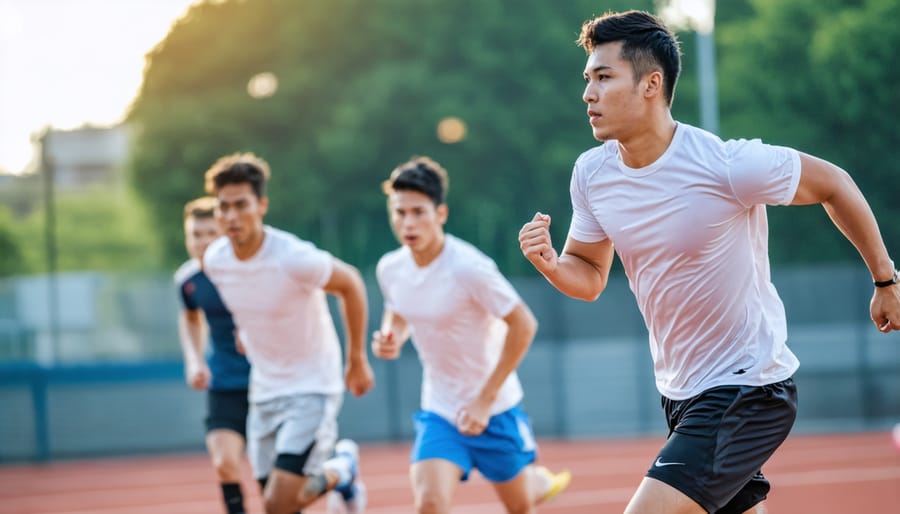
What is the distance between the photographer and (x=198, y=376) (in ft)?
23.9

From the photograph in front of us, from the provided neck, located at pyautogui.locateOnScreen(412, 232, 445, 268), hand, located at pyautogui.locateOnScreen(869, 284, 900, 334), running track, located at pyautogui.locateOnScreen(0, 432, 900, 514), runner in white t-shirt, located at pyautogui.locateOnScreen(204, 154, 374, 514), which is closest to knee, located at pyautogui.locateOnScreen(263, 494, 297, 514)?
runner in white t-shirt, located at pyautogui.locateOnScreen(204, 154, 374, 514)

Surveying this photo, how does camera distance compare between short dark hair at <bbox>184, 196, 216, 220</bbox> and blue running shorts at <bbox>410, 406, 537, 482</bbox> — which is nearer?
blue running shorts at <bbox>410, 406, 537, 482</bbox>

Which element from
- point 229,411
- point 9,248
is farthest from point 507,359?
point 9,248

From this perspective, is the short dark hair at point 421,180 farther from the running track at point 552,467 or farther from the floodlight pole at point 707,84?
the floodlight pole at point 707,84

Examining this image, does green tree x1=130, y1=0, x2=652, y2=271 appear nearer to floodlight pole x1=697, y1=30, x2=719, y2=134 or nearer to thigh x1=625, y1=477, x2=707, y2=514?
floodlight pole x1=697, y1=30, x2=719, y2=134

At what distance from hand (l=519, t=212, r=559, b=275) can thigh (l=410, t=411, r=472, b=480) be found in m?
2.17

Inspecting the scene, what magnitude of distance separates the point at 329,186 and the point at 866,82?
36.6 feet

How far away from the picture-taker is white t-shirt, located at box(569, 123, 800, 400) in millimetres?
3990

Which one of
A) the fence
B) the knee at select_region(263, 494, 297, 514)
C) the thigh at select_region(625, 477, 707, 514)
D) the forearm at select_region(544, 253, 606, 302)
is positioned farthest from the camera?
the fence

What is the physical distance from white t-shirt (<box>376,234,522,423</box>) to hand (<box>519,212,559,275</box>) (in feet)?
6.29

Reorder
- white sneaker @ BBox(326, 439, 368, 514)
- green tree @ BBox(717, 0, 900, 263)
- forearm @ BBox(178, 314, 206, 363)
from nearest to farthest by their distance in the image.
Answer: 1. white sneaker @ BBox(326, 439, 368, 514)
2. forearm @ BBox(178, 314, 206, 363)
3. green tree @ BBox(717, 0, 900, 263)

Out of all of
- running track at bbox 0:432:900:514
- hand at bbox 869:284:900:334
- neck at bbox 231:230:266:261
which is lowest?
running track at bbox 0:432:900:514

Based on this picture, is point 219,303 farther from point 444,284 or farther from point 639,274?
point 639,274

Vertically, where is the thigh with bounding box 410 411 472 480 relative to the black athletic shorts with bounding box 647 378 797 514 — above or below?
below
